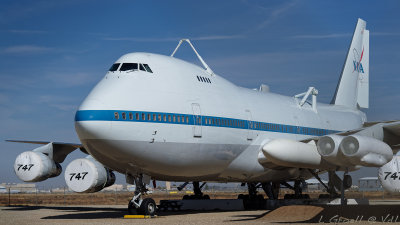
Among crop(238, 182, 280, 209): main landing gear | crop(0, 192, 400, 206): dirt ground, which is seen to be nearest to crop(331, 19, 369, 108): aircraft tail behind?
crop(238, 182, 280, 209): main landing gear

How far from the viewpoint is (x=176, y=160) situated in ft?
68.2

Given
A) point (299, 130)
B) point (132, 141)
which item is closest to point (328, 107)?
point (299, 130)

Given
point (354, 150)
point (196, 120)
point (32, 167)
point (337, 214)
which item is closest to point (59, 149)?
point (32, 167)

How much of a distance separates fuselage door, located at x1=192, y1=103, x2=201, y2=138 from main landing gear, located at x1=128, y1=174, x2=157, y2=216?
2.58 m

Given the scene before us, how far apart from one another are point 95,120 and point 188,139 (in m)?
3.74

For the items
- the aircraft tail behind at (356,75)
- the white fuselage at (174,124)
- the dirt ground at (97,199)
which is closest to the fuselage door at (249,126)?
the white fuselage at (174,124)

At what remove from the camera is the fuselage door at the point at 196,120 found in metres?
21.3

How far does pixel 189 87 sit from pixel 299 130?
362 inches

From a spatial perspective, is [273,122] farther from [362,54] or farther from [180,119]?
[362,54]

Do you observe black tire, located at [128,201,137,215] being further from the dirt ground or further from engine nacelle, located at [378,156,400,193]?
the dirt ground

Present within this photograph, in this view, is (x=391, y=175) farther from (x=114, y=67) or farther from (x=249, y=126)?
(x=114, y=67)

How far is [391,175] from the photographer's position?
1898 centimetres

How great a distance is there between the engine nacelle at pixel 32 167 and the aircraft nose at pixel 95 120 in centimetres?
782

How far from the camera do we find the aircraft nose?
62.3 feet
